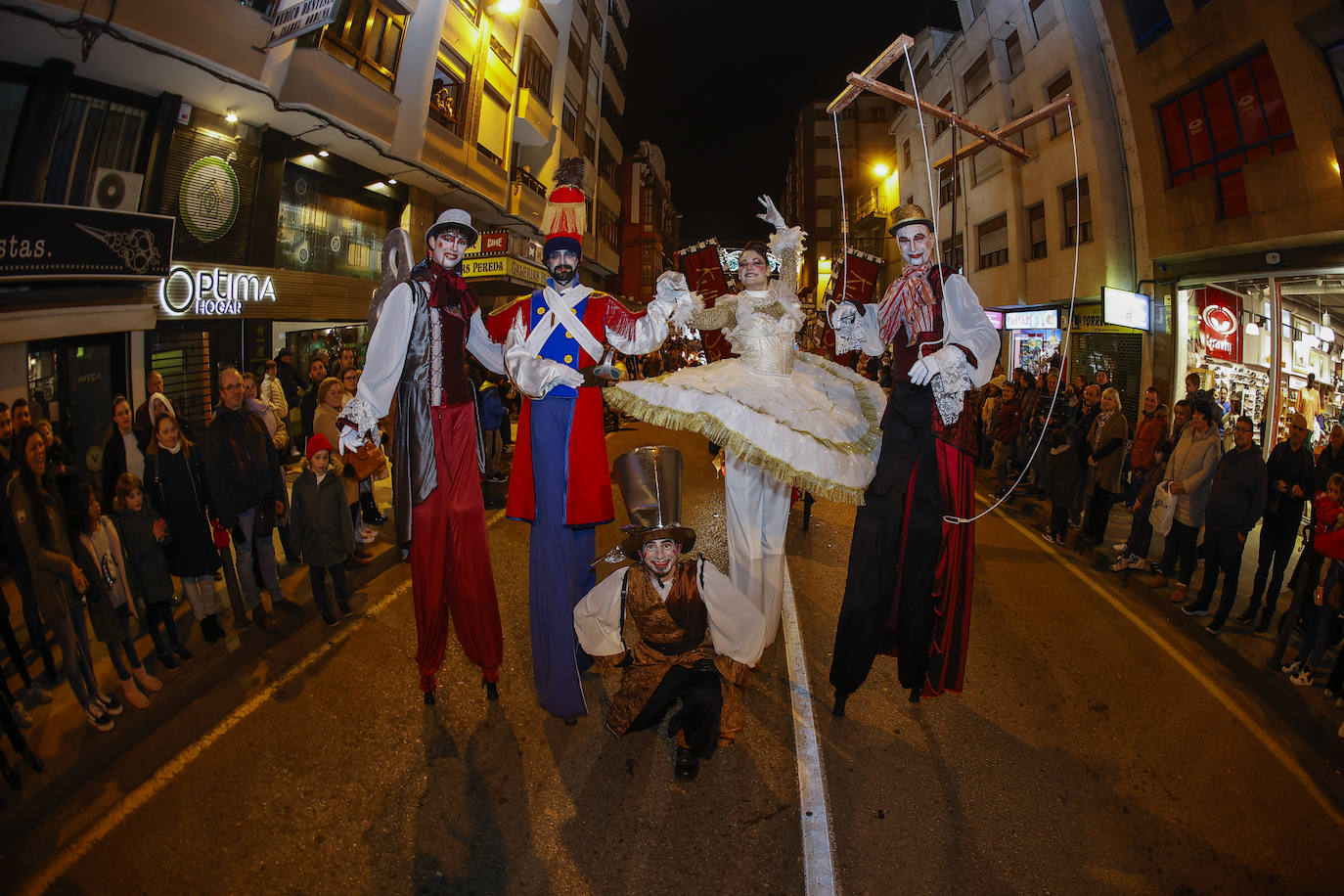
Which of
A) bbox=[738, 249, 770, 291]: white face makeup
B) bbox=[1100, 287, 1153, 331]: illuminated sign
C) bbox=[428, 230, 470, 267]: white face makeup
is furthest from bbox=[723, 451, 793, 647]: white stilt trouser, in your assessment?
bbox=[1100, 287, 1153, 331]: illuminated sign

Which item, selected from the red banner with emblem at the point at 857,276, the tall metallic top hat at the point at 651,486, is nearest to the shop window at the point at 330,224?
the red banner with emblem at the point at 857,276

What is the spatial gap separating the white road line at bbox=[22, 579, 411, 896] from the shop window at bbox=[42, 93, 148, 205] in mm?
7002

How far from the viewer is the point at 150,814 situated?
3.09m

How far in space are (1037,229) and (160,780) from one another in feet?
74.3

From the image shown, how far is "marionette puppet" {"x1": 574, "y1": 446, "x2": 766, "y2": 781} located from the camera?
3.43m

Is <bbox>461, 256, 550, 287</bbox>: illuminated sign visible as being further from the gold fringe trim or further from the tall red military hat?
the gold fringe trim

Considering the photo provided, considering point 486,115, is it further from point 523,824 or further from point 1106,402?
point 523,824

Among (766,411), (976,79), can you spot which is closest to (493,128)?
(976,79)

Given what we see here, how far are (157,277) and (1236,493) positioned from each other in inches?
471

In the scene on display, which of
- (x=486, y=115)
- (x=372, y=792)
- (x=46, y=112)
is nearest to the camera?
(x=372, y=792)

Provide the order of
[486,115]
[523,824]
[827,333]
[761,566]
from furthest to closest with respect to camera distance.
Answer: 1. [486,115]
2. [827,333]
3. [761,566]
4. [523,824]

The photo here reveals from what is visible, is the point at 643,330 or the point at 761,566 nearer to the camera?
the point at 643,330

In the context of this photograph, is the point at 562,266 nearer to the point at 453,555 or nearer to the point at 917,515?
the point at 453,555

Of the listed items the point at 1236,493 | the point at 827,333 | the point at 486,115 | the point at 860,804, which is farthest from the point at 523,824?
the point at 486,115
